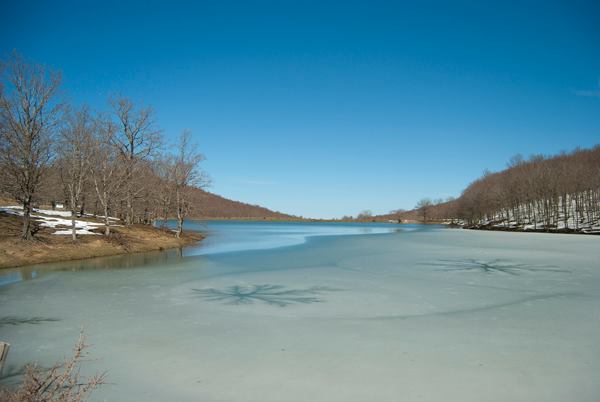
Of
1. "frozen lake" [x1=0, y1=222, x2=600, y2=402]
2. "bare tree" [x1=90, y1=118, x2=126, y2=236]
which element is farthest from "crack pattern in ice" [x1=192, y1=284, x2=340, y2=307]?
"bare tree" [x1=90, y1=118, x2=126, y2=236]

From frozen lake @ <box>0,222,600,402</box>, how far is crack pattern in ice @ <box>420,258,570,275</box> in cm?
143

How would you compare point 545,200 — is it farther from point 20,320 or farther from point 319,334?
point 20,320

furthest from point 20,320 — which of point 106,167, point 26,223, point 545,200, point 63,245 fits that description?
point 545,200

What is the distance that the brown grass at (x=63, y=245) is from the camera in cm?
1581

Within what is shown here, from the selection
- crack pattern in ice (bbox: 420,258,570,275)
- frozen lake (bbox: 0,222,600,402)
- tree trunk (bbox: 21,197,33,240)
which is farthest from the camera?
tree trunk (bbox: 21,197,33,240)

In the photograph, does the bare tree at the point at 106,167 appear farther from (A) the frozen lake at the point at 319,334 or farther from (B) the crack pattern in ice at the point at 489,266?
(B) the crack pattern in ice at the point at 489,266

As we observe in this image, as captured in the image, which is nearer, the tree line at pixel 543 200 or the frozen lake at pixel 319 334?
the frozen lake at pixel 319 334

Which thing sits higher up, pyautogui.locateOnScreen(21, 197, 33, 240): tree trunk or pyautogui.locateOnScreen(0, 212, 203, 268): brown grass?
pyautogui.locateOnScreen(21, 197, 33, 240): tree trunk

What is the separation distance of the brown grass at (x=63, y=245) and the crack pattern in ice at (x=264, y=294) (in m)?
10.9

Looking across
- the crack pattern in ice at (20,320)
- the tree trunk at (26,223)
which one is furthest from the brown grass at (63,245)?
the crack pattern in ice at (20,320)

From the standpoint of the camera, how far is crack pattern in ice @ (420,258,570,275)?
537 inches

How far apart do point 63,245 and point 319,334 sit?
17255 mm

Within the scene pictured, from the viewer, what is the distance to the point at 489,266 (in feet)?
48.8

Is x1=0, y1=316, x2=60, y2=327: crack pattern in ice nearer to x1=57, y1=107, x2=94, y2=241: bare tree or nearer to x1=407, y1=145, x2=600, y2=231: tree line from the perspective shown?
x1=57, y1=107, x2=94, y2=241: bare tree
